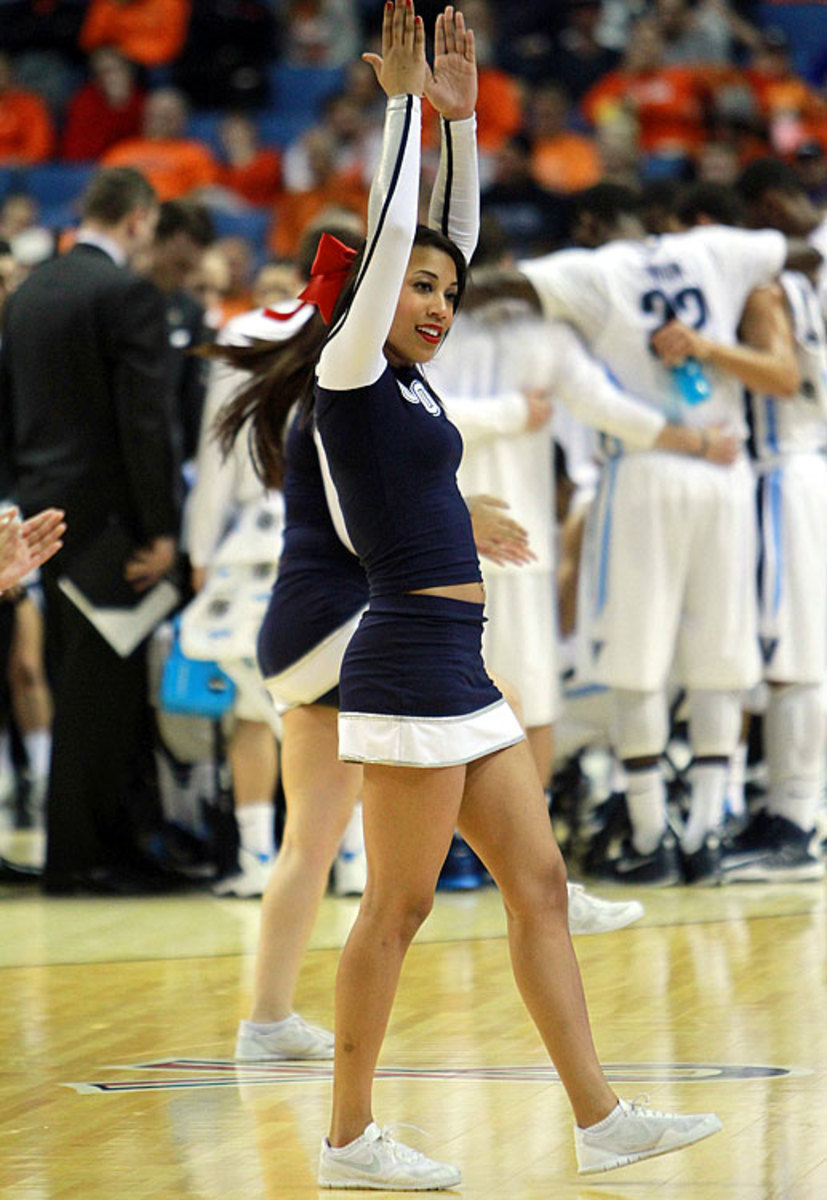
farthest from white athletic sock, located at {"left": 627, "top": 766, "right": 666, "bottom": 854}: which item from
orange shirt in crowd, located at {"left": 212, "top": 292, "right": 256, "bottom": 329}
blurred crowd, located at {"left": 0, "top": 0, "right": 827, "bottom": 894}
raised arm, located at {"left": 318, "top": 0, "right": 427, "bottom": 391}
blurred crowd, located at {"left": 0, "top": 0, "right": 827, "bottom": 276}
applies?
blurred crowd, located at {"left": 0, "top": 0, "right": 827, "bottom": 276}

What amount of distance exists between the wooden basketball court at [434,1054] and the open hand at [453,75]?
6.25 feet

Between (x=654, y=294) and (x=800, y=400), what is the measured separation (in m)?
0.66

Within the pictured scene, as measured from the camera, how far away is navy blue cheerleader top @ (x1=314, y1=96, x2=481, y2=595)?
344cm

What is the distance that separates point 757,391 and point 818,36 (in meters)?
8.18

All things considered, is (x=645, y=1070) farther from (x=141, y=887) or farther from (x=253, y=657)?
(x=141, y=887)

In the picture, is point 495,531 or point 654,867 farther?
point 654,867

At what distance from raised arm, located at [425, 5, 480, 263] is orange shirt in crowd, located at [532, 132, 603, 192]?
8.84 meters

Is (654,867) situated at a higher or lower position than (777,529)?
lower

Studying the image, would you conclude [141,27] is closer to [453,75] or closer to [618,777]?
[618,777]

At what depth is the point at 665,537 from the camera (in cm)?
642

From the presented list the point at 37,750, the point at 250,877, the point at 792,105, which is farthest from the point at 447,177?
the point at 792,105

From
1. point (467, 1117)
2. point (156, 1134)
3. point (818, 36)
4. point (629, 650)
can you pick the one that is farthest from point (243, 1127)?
point (818, 36)

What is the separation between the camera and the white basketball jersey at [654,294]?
639 cm

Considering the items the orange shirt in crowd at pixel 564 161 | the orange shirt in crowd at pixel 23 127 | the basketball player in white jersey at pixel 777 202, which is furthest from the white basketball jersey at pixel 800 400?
the orange shirt in crowd at pixel 23 127
